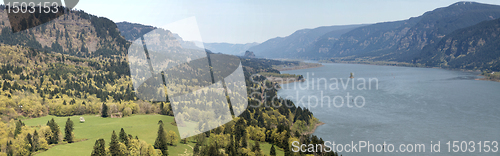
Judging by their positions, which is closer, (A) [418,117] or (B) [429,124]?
(B) [429,124]

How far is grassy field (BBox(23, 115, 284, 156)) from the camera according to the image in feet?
146

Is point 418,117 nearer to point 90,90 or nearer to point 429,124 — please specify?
point 429,124

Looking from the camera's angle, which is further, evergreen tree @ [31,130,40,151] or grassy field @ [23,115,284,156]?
grassy field @ [23,115,284,156]

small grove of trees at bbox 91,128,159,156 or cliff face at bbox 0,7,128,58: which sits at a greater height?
cliff face at bbox 0,7,128,58

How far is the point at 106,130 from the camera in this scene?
55.1 metres

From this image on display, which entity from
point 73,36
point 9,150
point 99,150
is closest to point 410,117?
point 99,150

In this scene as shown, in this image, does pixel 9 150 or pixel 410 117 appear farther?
pixel 410 117

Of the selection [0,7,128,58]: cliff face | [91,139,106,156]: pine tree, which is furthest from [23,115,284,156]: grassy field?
[0,7,128,58]: cliff face

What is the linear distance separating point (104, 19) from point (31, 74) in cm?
9897

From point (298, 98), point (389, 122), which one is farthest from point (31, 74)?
point (389, 122)

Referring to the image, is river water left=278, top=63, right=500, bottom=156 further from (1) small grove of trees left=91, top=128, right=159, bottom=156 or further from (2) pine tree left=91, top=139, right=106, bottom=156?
(2) pine tree left=91, top=139, right=106, bottom=156

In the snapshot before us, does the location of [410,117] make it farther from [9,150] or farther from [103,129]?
[9,150]

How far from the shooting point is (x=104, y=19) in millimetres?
191875

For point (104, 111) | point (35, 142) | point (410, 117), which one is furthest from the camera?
point (410, 117)
